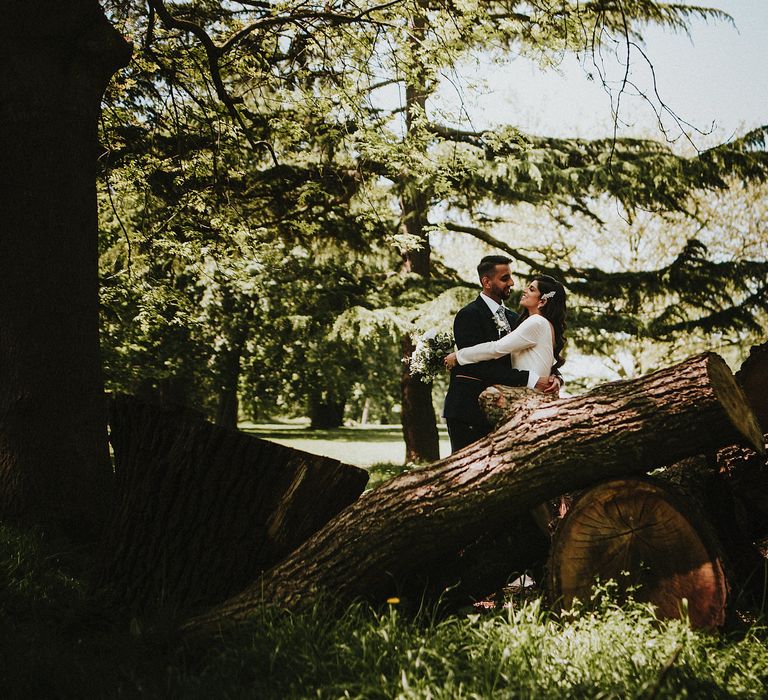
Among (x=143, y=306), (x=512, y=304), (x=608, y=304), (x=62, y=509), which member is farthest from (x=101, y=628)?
(x=608, y=304)

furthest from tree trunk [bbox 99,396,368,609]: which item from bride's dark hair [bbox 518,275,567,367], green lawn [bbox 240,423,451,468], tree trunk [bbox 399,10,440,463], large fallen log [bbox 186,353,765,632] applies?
green lawn [bbox 240,423,451,468]

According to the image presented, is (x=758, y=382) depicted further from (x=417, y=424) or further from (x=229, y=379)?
(x=229, y=379)

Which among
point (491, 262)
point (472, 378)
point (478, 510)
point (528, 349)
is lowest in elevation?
point (478, 510)

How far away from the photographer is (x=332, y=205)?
12.8 meters

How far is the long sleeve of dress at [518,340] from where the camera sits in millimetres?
5234

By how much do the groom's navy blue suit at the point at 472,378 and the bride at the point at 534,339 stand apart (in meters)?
0.10

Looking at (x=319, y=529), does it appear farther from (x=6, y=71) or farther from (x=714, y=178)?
(x=714, y=178)

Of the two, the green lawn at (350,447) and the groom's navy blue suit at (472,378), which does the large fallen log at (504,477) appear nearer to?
the groom's navy blue suit at (472,378)

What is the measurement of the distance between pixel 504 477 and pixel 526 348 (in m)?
1.79

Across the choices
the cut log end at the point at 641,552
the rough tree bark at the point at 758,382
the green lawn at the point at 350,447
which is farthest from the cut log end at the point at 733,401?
the green lawn at the point at 350,447

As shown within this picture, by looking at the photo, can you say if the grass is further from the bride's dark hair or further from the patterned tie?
the patterned tie

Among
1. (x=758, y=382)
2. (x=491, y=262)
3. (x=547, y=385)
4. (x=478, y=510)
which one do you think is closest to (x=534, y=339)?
(x=547, y=385)

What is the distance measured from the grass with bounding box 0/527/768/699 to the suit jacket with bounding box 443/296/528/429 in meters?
1.94

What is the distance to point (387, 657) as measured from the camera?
10.2ft
